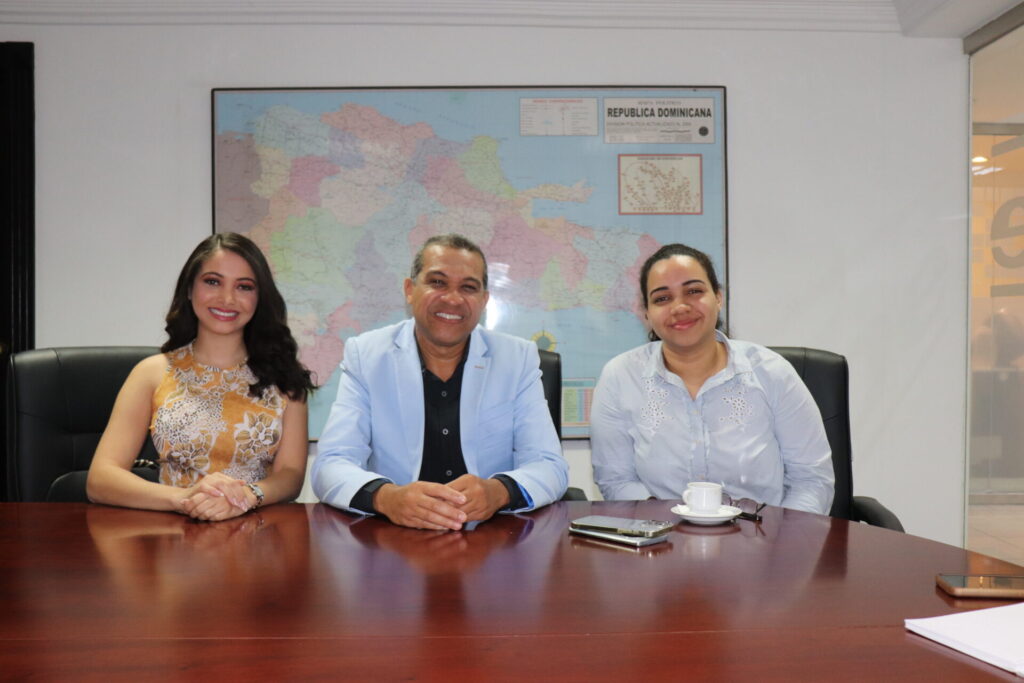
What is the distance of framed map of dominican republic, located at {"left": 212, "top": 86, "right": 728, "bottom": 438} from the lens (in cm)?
332

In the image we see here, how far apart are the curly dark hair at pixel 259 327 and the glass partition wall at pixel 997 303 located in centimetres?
281

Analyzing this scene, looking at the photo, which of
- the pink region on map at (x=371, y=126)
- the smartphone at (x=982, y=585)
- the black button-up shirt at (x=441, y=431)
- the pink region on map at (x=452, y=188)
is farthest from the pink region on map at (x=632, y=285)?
the smartphone at (x=982, y=585)

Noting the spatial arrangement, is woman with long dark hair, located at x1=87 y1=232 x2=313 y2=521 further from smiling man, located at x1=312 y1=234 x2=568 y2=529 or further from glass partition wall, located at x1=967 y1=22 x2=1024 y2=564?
glass partition wall, located at x1=967 y1=22 x2=1024 y2=564

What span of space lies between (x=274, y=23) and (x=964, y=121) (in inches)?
117

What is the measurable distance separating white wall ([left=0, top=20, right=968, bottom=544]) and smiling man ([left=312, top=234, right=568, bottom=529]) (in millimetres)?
1291

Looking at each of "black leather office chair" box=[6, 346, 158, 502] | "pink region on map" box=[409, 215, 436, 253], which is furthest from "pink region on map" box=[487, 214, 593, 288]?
"black leather office chair" box=[6, 346, 158, 502]

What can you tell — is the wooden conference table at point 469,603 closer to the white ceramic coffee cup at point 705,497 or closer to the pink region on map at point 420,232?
the white ceramic coffee cup at point 705,497

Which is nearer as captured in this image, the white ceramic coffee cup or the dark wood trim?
the white ceramic coffee cup

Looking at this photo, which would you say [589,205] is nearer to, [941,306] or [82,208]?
[941,306]

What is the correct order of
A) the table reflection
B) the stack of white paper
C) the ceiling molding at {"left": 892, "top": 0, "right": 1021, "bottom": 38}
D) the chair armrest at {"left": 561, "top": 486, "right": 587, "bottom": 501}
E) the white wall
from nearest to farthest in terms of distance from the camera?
1. the stack of white paper
2. the table reflection
3. the chair armrest at {"left": 561, "top": 486, "right": 587, "bottom": 501}
4. the ceiling molding at {"left": 892, "top": 0, "right": 1021, "bottom": 38}
5. the white wall

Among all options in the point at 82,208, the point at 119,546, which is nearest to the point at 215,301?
the point at 119,546

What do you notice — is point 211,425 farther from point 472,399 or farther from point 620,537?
point 620,537

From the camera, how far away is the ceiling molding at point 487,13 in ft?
10.7

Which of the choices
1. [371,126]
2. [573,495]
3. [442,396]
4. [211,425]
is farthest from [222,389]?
[371,126]
